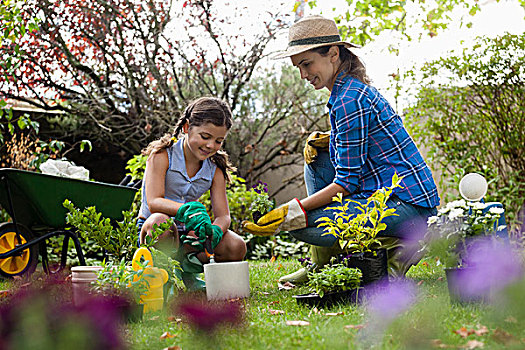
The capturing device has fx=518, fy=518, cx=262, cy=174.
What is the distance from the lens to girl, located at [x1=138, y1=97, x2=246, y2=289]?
8.46 ft

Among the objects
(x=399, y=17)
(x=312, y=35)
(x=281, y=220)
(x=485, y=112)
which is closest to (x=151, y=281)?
(x=281, y=220)

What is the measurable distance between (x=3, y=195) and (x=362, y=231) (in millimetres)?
2146

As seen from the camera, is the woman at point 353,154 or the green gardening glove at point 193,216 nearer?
the green gardening glove at point 193,216

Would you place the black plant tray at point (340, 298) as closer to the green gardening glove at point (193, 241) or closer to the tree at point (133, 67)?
the green gardening glove at point (193, 241)

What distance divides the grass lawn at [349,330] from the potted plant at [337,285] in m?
0.05

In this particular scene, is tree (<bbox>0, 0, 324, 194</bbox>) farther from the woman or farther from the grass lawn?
the grass lawn

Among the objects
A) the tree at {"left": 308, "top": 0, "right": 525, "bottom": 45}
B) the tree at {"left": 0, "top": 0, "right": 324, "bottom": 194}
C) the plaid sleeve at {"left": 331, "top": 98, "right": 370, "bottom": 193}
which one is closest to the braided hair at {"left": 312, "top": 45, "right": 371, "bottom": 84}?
the plaid sleeve at {"left": 331, "top": 98, "right": 370, "bottom": 193}

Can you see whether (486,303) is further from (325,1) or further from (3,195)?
(325,1)

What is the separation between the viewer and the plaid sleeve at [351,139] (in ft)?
7.86

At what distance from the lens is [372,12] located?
16.2 ft

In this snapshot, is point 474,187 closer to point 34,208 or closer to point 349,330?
point 349,330

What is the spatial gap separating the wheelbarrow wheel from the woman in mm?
1590

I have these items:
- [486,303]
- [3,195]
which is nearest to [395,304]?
[486,303]

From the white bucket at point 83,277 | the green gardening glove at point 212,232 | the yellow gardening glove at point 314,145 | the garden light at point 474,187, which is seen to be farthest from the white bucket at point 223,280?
the garden light at point 474,187
